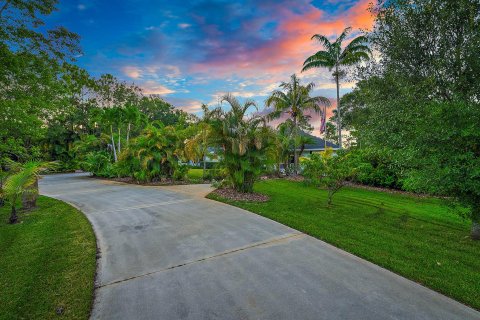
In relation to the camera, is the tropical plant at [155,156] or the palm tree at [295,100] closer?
the tropical plant at [155,156]

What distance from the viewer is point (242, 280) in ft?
10.2

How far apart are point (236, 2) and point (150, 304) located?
1051 centimetres

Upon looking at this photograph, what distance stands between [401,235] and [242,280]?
3.97m

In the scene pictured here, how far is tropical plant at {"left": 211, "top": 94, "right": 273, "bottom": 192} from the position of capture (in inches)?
342

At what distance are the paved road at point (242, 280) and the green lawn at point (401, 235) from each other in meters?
0.36

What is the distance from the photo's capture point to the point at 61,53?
20.9 ft

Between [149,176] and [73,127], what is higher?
[73,127]

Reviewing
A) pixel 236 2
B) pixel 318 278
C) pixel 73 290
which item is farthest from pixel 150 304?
pixel 236 2

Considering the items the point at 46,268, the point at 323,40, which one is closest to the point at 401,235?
the point at 46,268

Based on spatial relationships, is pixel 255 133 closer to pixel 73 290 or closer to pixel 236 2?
pixel 236 2

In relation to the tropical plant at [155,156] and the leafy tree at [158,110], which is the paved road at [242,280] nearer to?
the tropical plant at [155,156]

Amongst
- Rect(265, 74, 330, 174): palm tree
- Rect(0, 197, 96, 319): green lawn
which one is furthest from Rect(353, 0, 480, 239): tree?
Rect(265, 74, 330, 174): palm tree

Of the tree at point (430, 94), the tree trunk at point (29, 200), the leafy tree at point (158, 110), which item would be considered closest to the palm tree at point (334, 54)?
the tree at point (430, 94)

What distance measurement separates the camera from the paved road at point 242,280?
8.28ft
